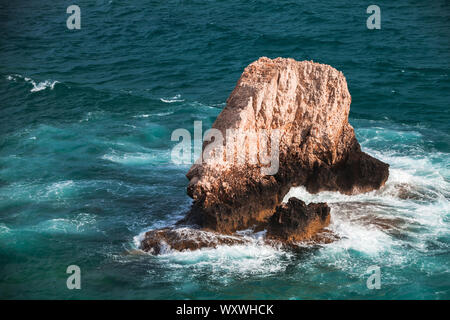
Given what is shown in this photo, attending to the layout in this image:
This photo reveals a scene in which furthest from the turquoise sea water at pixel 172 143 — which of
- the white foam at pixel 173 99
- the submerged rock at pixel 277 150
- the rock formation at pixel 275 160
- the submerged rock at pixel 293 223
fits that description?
the submerged rock at pixel 277 150

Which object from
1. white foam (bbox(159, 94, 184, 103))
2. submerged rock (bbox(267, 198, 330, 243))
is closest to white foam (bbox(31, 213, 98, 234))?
submerged rock (bbox(267, 198, 330, 243))

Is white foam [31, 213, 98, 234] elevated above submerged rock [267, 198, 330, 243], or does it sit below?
below

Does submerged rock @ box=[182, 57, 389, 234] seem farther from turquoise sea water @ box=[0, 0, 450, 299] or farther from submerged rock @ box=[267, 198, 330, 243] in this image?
submerged rock @ box=[267, 198, 330, 243]

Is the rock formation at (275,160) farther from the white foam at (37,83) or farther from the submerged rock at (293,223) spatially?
the white foam at (37,83)

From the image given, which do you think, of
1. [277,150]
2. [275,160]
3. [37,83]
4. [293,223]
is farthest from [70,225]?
[37,83]
